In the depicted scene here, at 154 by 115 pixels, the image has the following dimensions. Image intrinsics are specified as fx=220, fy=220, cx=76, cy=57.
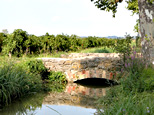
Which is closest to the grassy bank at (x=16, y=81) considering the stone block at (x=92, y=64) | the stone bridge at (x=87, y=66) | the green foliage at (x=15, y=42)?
the stone bridge at (x=87, y=66)

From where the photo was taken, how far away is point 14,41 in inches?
512

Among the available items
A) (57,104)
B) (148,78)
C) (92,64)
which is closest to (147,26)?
(148,78)

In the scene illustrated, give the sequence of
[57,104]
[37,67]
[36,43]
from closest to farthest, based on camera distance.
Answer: [57,104] → [37,67] → [36,43]

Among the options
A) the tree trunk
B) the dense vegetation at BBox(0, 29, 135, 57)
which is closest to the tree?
the tree trunk

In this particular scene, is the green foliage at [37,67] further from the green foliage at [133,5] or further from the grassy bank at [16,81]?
the green foliage at [133,5]

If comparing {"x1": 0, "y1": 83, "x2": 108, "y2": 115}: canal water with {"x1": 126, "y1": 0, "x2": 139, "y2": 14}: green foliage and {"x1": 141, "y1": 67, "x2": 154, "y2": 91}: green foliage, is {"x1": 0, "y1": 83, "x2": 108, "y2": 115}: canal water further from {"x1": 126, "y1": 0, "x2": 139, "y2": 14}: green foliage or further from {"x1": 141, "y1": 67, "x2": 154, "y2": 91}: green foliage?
{"x1": 126, "y1": 0, "x2": 139, "y2": 14}: green foliage

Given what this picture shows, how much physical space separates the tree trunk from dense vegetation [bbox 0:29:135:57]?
4522 mm

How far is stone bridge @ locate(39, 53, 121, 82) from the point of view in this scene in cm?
932

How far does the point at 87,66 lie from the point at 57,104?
10.6 ft

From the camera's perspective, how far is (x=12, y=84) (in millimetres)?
6629

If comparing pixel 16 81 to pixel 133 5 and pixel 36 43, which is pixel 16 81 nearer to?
pixel 36 43

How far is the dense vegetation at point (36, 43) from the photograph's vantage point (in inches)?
522

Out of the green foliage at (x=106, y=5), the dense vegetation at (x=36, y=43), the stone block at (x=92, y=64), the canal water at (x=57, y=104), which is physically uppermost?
the green foliage at (x=106, y=5)

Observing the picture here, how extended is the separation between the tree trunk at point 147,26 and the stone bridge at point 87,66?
205 cm
